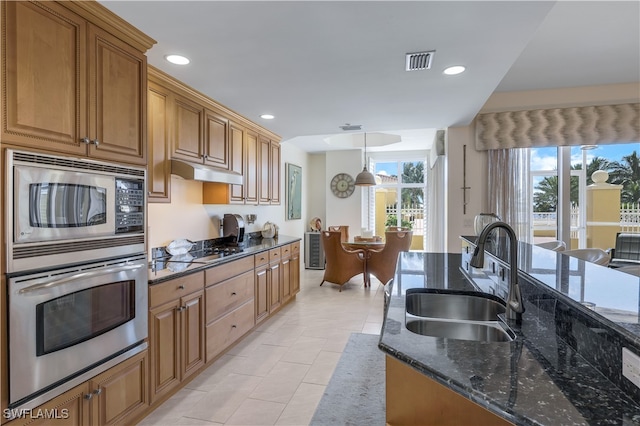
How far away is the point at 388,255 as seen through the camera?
538 cm

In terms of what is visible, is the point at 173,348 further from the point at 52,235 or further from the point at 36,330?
the point at 52,235

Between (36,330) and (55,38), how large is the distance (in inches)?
53.0

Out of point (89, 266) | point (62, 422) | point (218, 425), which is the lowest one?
point (218, 425)

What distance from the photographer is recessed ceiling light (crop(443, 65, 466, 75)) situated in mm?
2486

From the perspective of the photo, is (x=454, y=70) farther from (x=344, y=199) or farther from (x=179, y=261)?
(x=344, y=199)

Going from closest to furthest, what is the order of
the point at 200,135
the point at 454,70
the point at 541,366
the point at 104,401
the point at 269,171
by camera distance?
the point at 541,366
the point at 104,401
the point at 454,70
the point at 200,135
the point at 269,171

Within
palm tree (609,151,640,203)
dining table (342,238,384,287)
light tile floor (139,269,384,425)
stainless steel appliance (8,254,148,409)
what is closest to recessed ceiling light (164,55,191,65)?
stainless steel appliance (8,254,148,409)

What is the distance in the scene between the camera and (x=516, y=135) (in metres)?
4.03

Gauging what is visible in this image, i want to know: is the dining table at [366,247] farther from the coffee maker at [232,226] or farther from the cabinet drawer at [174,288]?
the cabinet drawer at [174,288]

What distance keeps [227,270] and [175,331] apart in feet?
2.45

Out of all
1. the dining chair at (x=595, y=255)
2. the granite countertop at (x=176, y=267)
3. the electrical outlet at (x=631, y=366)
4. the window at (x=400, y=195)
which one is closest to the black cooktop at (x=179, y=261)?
the granite countertop at (x=176, y=267)

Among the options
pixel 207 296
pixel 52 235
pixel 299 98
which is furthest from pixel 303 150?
pixel 52 235

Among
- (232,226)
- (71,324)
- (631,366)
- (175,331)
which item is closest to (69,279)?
(71,324)

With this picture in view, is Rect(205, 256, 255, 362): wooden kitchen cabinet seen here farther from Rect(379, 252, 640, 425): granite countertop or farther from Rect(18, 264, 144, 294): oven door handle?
Rect(379, 252, 640, 425): granite countertop
